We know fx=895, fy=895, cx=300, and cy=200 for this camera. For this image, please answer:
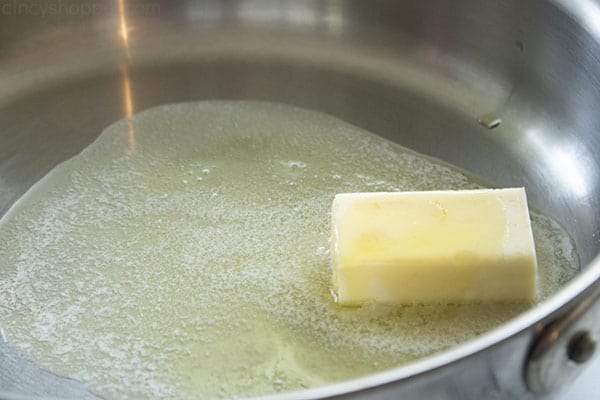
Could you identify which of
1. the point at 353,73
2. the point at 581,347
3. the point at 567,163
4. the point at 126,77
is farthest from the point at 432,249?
the point at 126,77

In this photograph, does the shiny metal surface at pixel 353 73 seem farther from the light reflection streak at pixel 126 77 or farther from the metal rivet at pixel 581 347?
the metal rivet at pixel 581 347

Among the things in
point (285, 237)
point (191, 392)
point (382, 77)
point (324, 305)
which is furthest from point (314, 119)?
point (191, 392)

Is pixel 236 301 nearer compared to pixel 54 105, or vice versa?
pixel 236 301

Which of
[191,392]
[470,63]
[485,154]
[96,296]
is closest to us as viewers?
[191,392]

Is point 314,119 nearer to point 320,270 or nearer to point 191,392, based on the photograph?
point 320,270

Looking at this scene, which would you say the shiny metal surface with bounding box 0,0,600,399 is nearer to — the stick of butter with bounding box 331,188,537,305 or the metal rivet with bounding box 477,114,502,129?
the metal rivet with bounding box 477,114,502,129

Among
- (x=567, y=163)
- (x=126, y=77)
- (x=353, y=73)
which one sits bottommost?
(x=126, y=77)

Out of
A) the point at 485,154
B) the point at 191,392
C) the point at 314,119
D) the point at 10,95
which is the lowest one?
the point at 10,95

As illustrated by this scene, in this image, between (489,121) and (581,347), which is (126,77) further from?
(581,347)

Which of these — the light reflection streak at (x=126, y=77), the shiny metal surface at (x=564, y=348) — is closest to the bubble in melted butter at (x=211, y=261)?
the light reflection streak at (x=126, y=77)
